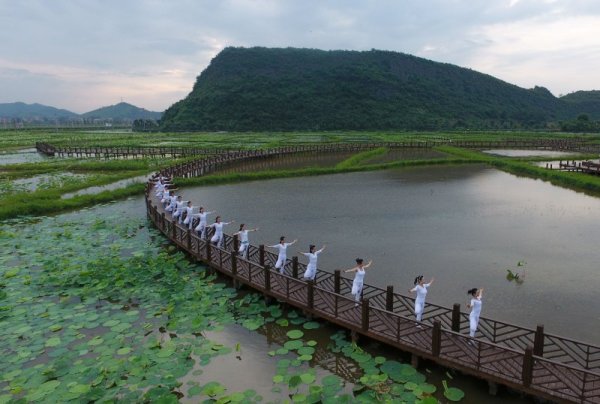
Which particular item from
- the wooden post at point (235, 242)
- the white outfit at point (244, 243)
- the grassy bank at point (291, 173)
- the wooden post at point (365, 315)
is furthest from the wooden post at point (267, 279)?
the grassy bank at point (291, 173)

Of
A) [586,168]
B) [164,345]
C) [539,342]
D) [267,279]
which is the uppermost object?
[586,168]

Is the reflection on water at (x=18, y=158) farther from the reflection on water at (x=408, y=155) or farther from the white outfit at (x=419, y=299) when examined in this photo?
the white outfit at (x=419, y=299)

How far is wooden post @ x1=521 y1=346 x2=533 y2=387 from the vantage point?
25.5 feet

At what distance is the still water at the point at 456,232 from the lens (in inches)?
505

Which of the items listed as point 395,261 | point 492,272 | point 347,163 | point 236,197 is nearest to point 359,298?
point 395,261

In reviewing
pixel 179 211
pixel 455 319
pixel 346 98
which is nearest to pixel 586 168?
pixel 455 319

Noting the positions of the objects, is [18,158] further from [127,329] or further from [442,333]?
[442,333]

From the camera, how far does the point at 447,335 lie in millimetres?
9742

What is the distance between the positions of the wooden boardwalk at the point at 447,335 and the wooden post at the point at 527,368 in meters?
0.02

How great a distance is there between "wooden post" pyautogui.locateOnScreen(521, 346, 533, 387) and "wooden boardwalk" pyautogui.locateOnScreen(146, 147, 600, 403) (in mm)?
17

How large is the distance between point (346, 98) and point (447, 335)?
14221 cm

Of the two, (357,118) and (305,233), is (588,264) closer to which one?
(305,233)

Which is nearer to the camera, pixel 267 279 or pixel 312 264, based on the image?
pixel 312 264

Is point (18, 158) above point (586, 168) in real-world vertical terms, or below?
below
